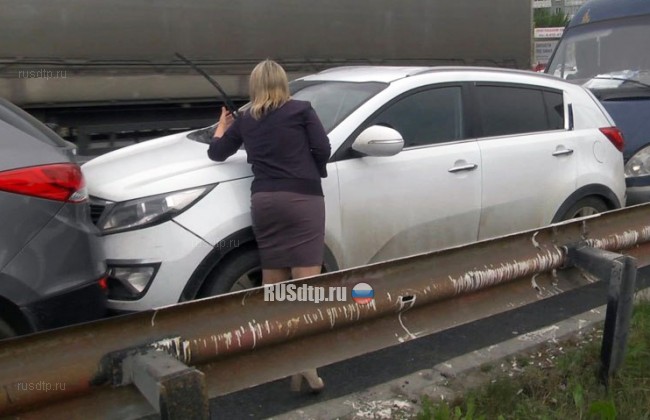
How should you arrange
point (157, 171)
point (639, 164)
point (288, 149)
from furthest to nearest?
point (639, 164)
point (157, 171)
point (288, 149)

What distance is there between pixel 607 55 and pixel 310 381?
18.7 ft

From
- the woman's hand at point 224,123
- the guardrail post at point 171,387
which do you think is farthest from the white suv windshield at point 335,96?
the guardrail post at point 171,387

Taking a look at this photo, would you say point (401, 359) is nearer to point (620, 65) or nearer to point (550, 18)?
point (620, 65)

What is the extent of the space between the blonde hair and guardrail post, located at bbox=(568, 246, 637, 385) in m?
1.69

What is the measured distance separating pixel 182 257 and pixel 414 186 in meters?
1.58

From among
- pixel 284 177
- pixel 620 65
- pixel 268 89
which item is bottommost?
pixel 284 177

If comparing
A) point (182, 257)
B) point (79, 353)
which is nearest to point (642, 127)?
point (182, 257)

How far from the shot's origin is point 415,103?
478 cm

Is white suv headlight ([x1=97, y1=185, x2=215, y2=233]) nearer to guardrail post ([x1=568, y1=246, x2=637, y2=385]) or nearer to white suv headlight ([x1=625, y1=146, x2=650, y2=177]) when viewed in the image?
guardrail post ([x1=568, y1=246, x2=637, y2=385])

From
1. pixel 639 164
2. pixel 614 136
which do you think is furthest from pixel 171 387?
pixel 639 164

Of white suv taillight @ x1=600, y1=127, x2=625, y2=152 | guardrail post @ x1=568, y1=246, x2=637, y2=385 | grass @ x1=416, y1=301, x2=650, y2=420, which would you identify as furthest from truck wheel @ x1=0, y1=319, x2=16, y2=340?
white suv taillight @ x1=600, y1=127, x2=625, y2=152

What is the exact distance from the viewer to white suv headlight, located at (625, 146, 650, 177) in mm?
6416

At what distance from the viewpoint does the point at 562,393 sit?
3768mm

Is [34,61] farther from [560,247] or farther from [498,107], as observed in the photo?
[560,247]
